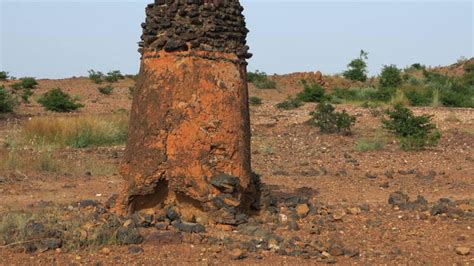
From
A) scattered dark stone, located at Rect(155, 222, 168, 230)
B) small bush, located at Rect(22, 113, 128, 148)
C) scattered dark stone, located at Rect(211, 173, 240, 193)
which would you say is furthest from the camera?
small bush, located at Rect(22, 113, 128, 148)

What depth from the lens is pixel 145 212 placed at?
6.37 metres

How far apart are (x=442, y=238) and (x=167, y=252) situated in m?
2.42

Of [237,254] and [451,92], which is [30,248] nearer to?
[237,254]

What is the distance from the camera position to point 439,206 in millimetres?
6875

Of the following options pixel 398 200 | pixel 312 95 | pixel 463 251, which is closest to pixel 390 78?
pixel 312 95

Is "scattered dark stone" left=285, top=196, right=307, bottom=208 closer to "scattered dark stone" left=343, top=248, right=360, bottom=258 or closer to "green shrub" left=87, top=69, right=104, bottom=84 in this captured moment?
"scattered dark stone" left=343, top=248, right=360, bottom=258

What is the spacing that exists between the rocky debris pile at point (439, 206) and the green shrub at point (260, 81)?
84.8 ft

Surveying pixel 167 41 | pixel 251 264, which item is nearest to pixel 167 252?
pixel 251 264

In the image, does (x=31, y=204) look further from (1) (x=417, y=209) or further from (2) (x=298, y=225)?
(1) (x=417, y=209)

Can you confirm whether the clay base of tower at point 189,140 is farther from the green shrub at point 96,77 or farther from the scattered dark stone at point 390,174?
the green shrub at point 96,77

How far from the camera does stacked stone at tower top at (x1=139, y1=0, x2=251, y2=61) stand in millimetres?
6379

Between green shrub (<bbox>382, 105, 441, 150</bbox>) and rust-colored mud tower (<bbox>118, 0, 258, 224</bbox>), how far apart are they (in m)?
6.88

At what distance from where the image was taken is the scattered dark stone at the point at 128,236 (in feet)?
18.2

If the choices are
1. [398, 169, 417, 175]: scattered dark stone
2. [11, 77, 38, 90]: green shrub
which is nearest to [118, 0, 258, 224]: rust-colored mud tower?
[398, 169, 417, 175]: scattered dark stone
